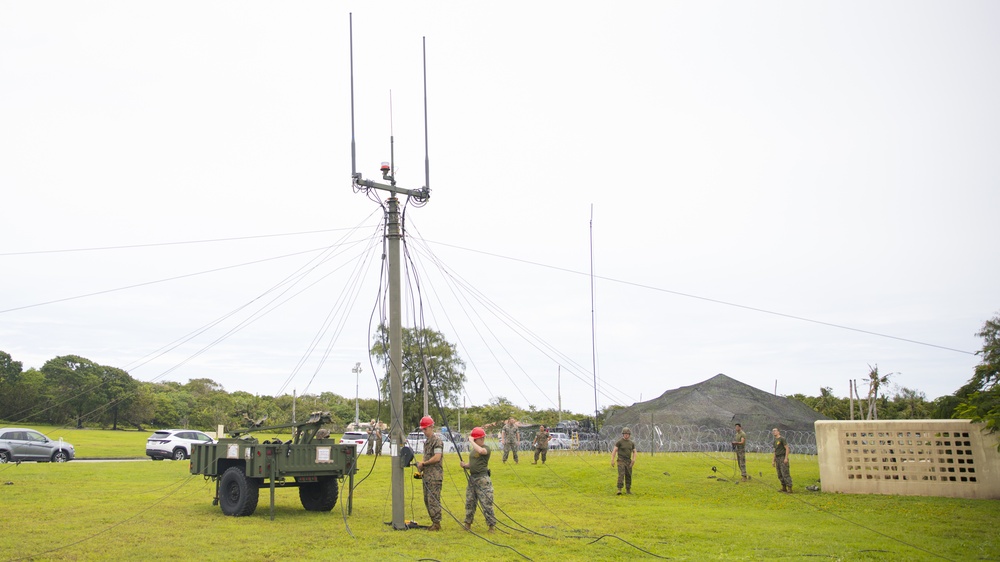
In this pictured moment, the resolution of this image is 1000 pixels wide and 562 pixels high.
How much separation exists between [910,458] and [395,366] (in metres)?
14.1

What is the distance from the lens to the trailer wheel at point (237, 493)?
15164 mm

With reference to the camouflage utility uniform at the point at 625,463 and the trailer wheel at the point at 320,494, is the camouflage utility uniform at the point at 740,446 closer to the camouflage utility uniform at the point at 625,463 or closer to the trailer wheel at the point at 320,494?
the camouflage utility uniform at the point at 625,463

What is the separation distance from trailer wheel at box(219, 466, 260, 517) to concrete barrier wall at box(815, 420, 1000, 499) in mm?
14646

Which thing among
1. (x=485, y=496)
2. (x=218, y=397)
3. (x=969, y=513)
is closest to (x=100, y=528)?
(x=485, y=496)

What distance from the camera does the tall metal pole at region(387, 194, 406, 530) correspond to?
45.2ft

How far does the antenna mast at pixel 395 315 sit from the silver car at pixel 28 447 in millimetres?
22256

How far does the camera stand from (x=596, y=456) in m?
36.5

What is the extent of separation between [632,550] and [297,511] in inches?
307

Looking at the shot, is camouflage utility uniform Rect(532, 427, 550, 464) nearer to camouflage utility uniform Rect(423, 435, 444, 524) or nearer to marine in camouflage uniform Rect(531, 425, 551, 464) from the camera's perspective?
marine in camouflage uniform Rect(531, 425, 551, 464)

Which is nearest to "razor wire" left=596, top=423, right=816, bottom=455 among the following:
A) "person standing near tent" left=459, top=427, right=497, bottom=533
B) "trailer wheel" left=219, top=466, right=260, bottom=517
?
"trailer wheel" left=219, top=466, right=260, bottom=517

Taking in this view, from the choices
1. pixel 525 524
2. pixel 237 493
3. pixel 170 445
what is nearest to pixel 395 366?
pixel 525 524

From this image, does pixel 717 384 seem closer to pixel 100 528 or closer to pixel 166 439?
pixel 166 439

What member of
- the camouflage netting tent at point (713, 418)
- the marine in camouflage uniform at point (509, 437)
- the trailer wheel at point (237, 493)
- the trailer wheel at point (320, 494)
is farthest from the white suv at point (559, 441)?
the trailer wheel at point (237, 493)

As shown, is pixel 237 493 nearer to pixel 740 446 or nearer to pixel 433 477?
pixel 433 477
